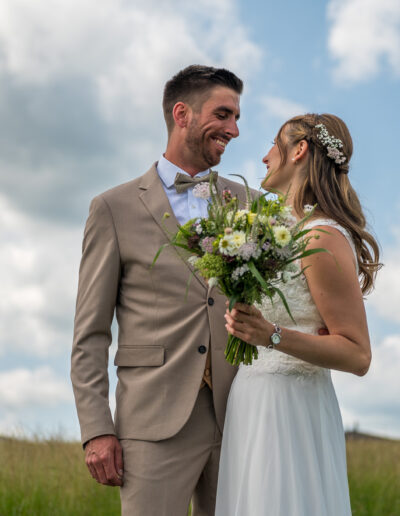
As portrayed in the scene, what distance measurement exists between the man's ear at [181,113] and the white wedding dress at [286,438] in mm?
1727

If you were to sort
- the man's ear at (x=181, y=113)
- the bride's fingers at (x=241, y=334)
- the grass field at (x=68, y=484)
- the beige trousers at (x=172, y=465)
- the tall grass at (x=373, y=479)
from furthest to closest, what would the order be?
1. the tall grass at (x=373, y=479)
2. the grass field at (x=68, y=484)
3. the man's ear at (x=181, y=113)
4. the beige trousers at (x=172, y=465)
5. the bride's fingers at (x=241, y=334)

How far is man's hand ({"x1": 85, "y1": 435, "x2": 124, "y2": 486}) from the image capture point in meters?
4.24

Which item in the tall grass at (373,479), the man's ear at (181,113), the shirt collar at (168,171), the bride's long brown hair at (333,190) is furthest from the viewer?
the tall grass at (373,479)

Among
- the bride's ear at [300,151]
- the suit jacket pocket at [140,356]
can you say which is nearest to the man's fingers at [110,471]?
the suit jacket pocket at [140,356]

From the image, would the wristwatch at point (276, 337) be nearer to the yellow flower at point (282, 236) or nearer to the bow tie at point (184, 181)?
the yellow flower at point (282, 236)

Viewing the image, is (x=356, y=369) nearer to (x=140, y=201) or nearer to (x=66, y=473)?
(x=140, y=201)

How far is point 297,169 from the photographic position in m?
4.11

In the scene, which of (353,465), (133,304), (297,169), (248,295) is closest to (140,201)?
(133,304)

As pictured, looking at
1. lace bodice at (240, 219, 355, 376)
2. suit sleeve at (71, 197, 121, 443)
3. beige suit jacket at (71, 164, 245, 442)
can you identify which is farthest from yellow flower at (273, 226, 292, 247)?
suit sleeve at (71, 197, 121, 443)

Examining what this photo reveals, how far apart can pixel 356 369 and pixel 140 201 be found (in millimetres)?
1854

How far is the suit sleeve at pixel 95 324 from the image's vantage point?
4.41 m

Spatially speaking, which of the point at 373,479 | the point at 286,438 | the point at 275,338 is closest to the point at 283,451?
the point at 286,438

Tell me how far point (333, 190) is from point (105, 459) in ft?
6.82

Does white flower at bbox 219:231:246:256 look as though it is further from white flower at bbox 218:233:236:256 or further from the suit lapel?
the suit lapel
